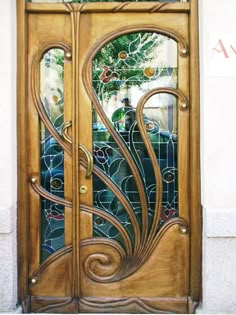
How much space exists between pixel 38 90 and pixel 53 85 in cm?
15

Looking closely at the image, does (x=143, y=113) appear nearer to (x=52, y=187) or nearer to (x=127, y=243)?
(x=52, y=187)

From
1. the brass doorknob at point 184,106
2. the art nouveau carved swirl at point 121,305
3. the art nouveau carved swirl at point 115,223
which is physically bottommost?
the art nouveau carved swirl at point 121,305

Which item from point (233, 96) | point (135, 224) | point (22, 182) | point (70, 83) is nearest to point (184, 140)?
point (233, 96)

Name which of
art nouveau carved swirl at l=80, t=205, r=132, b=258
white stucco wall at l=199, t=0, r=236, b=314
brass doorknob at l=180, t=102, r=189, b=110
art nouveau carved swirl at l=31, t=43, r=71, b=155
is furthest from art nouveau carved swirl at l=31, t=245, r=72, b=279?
brass doorknob at l=180, t=102, r=189, b=110

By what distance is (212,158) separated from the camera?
12.5 feet

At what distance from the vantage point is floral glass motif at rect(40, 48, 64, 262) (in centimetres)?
407

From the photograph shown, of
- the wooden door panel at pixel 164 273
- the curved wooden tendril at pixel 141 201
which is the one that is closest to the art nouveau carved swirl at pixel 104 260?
the curved wooden tendril at pixel 141 201

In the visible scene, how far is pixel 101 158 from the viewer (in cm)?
408

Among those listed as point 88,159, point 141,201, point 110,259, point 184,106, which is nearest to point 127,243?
point 110,259

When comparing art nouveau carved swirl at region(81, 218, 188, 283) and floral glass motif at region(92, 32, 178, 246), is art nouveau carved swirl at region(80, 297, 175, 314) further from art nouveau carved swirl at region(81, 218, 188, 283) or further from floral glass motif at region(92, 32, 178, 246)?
floral glass motif at region(92, 32, 178, 246)

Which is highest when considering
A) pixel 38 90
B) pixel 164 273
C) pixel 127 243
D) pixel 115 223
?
pixel 38 90

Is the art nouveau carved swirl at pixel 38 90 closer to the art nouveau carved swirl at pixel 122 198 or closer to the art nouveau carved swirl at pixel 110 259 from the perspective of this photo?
the art nouveau carved swirl at pixel 122 198

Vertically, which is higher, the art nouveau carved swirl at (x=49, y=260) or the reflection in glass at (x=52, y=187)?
the reflection in glass at (x=52, y=187)

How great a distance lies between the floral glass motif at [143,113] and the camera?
407cm
